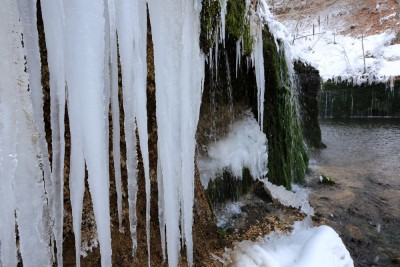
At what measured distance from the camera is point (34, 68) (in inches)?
49.4

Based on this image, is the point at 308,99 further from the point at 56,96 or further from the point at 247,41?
the point at 56,96

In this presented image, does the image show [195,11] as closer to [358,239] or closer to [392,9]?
[358,239]

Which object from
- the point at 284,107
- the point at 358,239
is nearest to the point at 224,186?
the point at 358,239

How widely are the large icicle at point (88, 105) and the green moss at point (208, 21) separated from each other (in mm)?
1318

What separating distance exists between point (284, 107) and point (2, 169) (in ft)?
14.2

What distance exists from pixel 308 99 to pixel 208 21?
240 inches

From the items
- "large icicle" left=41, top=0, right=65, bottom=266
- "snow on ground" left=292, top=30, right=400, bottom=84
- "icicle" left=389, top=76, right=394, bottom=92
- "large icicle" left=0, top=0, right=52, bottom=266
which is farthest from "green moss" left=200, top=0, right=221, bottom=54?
"icicle" left=389, top=76, right=394, bottom=92

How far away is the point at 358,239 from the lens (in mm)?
3355

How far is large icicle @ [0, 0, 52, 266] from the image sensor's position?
44.2 inches

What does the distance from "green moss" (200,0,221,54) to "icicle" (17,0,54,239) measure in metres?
1.49

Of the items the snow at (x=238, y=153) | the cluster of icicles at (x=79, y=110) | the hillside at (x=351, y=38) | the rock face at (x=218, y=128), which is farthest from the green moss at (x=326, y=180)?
the hillside at (x=351, y=38)

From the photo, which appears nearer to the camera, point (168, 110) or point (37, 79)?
point (37, 79)

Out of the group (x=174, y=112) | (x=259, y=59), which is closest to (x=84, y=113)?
(x=174, y=112)

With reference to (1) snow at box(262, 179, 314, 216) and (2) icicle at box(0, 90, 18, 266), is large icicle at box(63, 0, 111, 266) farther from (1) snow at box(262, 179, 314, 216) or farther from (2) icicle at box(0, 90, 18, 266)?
(1) snow at box(262, 179, 314, 216)
